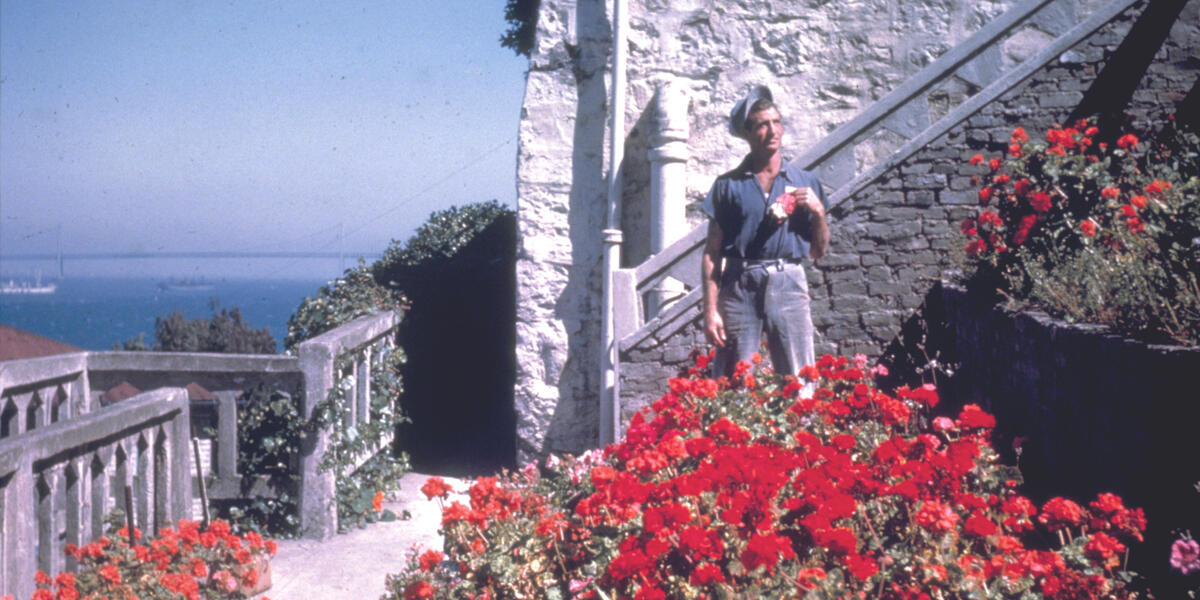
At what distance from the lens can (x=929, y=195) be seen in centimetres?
522

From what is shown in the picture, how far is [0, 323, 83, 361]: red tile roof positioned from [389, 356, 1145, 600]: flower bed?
5.35 m

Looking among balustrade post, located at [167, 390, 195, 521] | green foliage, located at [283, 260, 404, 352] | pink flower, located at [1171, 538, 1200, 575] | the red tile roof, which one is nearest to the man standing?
pink flower, located at [1171, 538, 1200, 575]

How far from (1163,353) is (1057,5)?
3600 millimetres

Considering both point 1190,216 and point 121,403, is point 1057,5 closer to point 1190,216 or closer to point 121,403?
point 1190,216

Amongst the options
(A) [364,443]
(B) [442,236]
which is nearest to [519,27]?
(B) [442,236]

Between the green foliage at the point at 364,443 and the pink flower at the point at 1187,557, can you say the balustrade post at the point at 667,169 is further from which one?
the pink flower at the point at 1187,557

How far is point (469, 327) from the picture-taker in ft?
28.1

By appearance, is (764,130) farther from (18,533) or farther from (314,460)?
(18,533)

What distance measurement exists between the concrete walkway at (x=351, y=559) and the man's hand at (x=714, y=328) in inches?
68.5

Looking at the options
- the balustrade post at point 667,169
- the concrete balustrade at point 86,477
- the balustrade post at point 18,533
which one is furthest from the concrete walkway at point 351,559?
the balustrade post at point 667,169

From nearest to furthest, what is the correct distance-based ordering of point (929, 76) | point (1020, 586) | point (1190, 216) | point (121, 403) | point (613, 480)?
point (1020, 586) → point (613, 480) → point (1190, 216) → point (121, 403) → point (929, 76)

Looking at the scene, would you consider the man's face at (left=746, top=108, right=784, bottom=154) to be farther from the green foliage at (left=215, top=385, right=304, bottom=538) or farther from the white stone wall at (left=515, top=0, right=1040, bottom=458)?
the green foliage at (left=215, top=385, right=304, bottom=538)

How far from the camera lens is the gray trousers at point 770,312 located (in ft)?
12.9

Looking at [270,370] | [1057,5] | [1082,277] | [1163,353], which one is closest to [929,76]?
[1057,5]
